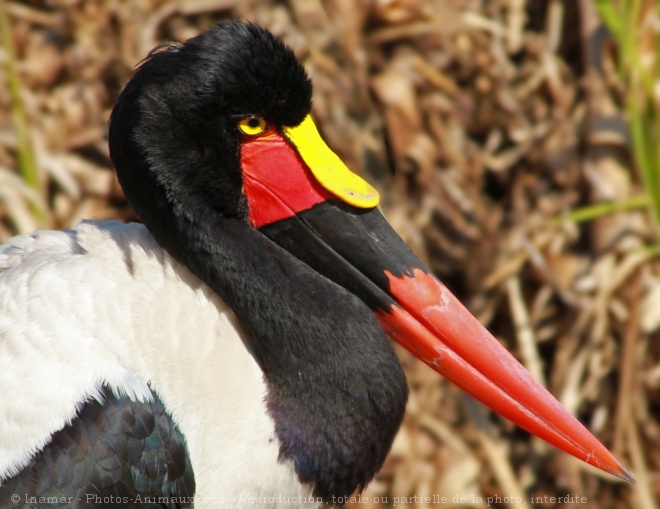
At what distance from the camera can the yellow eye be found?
228 centimetres

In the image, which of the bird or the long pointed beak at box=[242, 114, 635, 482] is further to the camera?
the long pointed beak at box=[242, 114, 635, 482]

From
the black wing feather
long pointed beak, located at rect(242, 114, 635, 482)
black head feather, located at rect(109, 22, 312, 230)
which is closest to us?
the black wing feather

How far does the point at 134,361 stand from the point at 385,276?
2.01ft

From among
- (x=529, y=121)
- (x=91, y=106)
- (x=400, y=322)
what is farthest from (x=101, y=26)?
(x=400, y=322)

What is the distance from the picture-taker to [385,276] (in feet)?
7.66

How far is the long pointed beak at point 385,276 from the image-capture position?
232 centimetres

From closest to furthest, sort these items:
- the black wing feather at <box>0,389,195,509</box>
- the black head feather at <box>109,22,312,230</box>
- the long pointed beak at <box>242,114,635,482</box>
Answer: the black wing feather at <box>0,389,195,509</box> < the black head feather at <box>109,22,312,230</box> < the long pointed beak at <box>242,114,635,482</box>

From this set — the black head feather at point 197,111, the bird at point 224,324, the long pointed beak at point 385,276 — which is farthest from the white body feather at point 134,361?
the long pointed beak at point 385,276

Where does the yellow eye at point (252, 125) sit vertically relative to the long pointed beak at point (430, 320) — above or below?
above

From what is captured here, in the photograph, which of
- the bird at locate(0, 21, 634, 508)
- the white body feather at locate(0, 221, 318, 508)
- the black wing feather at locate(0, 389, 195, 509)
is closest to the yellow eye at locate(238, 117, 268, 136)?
the bird at locate(0, 21, 634, 508)

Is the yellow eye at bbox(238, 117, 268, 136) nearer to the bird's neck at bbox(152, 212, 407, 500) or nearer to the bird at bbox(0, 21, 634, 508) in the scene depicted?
the bird at bbox(0, 21, 634, 508)

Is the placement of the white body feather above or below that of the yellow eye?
below

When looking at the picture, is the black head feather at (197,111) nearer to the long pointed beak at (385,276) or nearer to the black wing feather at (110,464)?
the long pointed beak at (385,276)

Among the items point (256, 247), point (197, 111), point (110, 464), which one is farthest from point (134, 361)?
point (197, 111)
